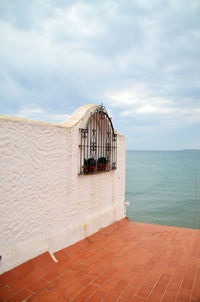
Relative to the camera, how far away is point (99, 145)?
6.11 m

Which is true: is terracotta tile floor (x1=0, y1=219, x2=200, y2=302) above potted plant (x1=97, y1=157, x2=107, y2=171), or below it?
below

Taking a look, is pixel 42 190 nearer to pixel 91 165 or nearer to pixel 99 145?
pixel 91 165

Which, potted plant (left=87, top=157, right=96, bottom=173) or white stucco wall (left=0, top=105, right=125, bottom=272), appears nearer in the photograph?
white stucco wall (left=0, top=105, right=125, bottom=272)

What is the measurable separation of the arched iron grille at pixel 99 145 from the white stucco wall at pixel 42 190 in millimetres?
248

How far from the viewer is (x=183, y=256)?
4594 mm

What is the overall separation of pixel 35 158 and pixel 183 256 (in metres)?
3.47

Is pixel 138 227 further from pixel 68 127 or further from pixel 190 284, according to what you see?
pixel 68 127

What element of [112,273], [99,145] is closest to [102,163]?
[99,145]

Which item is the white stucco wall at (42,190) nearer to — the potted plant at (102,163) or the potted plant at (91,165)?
the potted plant at (91,165)

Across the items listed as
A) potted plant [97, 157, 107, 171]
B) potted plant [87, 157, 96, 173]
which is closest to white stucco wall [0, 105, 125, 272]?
potted plant [87, 157, 96, 173]

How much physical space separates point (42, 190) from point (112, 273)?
1826 millimetres

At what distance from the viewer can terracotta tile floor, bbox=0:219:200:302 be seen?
3.17 m

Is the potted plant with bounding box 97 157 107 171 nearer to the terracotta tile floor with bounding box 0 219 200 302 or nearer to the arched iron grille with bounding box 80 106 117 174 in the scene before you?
the arched iron grille with bounding box 80 106 117 174

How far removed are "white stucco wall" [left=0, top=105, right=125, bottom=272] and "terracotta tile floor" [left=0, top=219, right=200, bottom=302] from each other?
0.83 ft
